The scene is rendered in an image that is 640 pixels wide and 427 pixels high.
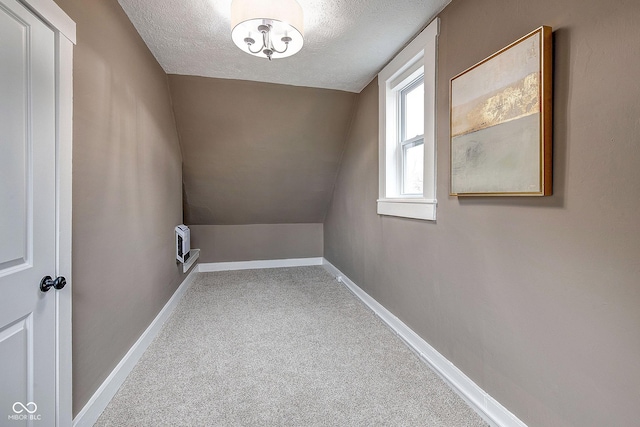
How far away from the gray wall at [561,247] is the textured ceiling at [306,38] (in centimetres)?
Answer: 37

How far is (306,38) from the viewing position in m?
2.01

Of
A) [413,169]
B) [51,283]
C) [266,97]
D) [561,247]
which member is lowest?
[51,283]

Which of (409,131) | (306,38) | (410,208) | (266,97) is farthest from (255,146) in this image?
(410,208)

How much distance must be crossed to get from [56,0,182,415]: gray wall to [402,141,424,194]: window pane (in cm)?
209

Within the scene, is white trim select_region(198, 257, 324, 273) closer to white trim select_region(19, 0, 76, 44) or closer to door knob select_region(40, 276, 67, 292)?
door knob select_region(40, 276, 67, 292)

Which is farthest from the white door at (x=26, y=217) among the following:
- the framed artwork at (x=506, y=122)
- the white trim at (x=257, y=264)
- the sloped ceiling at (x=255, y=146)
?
the white trim at (x=257, y=264)

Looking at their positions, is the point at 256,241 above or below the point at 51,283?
below

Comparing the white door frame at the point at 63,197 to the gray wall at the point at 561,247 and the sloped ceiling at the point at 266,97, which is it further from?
the gray wall at the point at 561,247

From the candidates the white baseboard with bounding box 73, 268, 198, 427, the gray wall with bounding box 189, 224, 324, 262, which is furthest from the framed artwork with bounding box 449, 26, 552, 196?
the gray wall with bounding box 189, 224, 324, 262

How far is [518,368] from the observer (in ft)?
4.23

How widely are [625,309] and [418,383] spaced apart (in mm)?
1138

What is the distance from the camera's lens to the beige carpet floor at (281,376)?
1451 millimetres

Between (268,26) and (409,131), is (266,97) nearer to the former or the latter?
(268,26)

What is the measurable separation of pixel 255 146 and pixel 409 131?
6.08 feet
